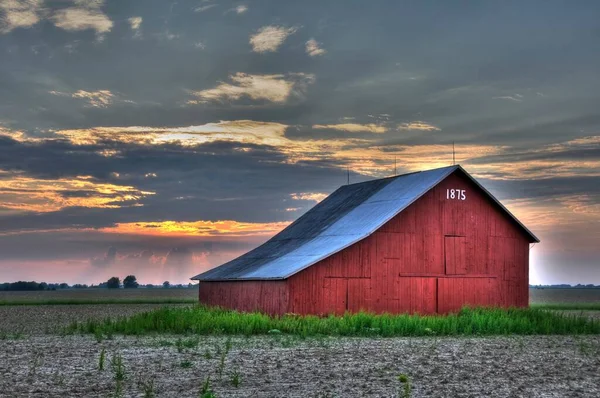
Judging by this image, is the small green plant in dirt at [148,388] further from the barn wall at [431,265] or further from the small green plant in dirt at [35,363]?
the barn wall at [431,265]

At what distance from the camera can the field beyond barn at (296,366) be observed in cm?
1853

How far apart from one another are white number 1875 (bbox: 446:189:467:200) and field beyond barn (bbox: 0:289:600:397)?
1077cm

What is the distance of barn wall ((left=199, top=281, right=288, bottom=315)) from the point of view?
36.6 meters

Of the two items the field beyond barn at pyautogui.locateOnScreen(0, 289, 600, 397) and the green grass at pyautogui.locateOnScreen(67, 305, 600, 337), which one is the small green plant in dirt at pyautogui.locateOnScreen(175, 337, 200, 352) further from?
the green grass at pyautogui.locateOnScreen(67, 305, 600, 337)

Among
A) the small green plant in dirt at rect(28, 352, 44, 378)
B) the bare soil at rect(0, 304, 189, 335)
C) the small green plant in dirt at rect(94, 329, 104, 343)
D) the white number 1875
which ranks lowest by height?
the bare soil at rect(0, 304, 189, 335)

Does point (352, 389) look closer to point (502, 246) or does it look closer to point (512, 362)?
point (512, 362)

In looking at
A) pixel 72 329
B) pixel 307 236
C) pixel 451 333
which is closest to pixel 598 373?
pixel 451 333

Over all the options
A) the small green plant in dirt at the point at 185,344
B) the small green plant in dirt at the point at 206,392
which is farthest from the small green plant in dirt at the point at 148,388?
the small green plant in dirt at the point at 185,344

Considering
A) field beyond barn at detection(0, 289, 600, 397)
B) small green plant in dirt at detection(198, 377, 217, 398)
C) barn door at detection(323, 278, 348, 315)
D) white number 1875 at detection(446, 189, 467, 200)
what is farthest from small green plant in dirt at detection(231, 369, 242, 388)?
white number 1875 at detection(446, 189, 467, 200)

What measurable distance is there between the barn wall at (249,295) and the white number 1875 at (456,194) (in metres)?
9.23

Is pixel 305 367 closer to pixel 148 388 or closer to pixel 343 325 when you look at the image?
pixel 148 388

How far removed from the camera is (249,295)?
39562mm

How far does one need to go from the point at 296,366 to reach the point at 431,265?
18.8 meters

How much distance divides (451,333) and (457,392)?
14511 mm
